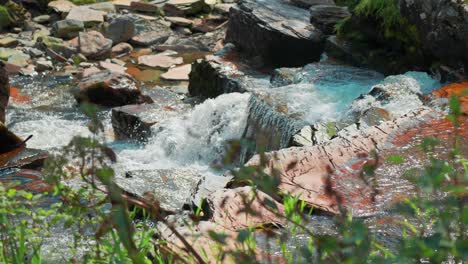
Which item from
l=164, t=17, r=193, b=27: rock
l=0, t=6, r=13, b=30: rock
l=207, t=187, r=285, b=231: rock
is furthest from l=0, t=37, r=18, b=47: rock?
l=207, t=187, r=285, b=231: rock

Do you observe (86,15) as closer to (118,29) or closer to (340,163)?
(118,29)

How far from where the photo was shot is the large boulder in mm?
7223

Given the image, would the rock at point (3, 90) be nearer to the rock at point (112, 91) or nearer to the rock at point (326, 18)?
the rock at point (112, 91)

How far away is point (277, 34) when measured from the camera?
9.91m

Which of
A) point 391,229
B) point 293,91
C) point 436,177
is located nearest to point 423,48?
point 293,91

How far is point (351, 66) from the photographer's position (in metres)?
9.27

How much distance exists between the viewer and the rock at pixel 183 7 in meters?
15.3

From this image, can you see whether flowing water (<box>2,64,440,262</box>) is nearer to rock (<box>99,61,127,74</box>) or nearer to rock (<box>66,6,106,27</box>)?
rock (<box>99,61,127,74</box>)

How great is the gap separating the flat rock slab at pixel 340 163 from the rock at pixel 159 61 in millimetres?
7264

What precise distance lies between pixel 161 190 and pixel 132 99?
13.0ft

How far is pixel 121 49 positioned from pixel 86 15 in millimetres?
1664

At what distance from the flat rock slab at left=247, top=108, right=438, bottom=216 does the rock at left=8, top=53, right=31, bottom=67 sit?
807cm

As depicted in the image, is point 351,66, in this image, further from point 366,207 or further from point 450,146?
point 366,207

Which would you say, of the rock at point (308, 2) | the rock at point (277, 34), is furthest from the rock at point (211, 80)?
the rock at point (308, 2)
